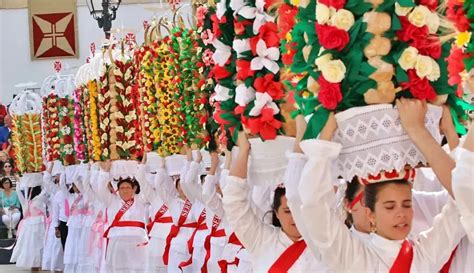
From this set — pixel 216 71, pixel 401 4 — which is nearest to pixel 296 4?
pixel 401 4

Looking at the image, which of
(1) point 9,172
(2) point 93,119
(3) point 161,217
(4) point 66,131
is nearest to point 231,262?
(3) point 161,217

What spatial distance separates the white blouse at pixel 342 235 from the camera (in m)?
4.34

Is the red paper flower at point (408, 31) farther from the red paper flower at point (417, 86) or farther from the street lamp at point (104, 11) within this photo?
the street lamp at point (104, 11)

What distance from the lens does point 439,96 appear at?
4.54m

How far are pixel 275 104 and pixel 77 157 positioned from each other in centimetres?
817

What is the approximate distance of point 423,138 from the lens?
14.3 feet

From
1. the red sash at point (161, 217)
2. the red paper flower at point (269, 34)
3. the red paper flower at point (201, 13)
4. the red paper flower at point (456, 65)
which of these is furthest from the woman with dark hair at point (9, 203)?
the red paper flower at point (456, 65)

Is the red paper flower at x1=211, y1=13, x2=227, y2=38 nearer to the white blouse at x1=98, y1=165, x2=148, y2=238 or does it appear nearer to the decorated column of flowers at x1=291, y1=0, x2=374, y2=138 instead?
the decorated column of flowers at x1=291, y1=0, x2=374, y2=138

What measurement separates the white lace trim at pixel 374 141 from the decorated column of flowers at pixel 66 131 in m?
10.3

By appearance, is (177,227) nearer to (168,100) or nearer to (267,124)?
(168,100)

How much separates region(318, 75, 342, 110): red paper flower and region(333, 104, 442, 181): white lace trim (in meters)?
0.06

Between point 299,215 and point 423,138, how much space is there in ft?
2.14

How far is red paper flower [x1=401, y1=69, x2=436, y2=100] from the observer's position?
4453 millimetres

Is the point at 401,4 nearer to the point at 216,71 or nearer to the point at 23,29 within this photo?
the point at 216,71
